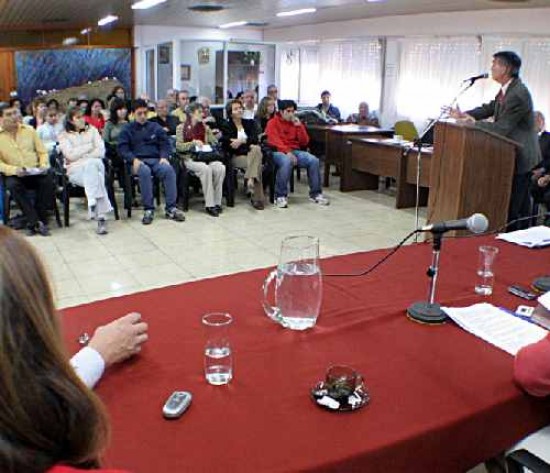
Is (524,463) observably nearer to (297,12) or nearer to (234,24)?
(297,12)

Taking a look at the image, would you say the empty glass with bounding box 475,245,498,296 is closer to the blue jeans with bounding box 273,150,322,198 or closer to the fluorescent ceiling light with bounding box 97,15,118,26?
the blue jeans with bounding box 273,150,322,198

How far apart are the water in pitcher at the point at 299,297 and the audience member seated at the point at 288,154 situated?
16.2ft

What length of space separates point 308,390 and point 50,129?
21.1 ft

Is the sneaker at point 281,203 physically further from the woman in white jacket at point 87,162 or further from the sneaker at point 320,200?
the woman in white jacket at point 87,162

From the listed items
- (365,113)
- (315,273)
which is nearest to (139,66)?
(365,113)

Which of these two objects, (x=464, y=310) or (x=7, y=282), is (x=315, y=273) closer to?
(x=464, y=310)

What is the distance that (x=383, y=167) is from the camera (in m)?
7.23

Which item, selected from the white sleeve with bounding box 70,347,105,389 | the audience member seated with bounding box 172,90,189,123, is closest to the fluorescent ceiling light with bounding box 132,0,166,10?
the audience member seated with bounding box 172,90,189,123

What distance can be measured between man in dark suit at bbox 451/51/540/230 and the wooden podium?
0.20 feet

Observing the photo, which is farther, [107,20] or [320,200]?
[107,20]

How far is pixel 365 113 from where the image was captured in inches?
389

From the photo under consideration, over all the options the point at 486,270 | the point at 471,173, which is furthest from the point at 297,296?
the point at 471,173

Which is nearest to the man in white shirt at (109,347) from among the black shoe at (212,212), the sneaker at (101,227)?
the sneaker at (101,227)

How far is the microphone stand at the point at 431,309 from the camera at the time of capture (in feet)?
5.82
